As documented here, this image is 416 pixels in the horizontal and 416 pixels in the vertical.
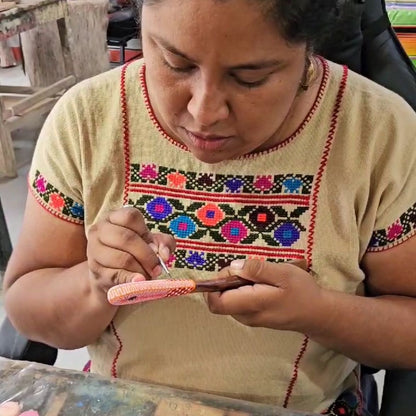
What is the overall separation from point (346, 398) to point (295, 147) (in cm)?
41

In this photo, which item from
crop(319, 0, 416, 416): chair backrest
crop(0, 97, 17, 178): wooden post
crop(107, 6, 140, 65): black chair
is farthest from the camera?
crop(107, 6, 140, 65): black chair

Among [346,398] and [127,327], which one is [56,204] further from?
[346,398]

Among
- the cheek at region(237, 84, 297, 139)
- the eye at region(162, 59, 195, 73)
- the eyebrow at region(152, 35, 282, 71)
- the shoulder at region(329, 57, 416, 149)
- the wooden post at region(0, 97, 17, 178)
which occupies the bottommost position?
the wooden post at region(0, 97, 17, 178)

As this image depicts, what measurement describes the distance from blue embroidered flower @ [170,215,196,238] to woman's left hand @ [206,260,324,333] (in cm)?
12

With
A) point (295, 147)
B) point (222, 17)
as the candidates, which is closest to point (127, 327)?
point (295, 147)

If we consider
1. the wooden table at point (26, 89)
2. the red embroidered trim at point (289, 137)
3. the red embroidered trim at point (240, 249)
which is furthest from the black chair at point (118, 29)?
the red embroidered trim at point (240, 249)

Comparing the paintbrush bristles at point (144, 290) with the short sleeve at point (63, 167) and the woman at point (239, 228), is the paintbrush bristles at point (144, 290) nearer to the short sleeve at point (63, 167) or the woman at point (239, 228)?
the woman at point (239, 228)

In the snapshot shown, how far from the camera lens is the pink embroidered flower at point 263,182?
0.79 metres

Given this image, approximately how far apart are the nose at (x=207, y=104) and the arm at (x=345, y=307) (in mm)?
171

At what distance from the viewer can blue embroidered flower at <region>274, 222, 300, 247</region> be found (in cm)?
79

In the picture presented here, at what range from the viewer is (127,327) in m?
0.83

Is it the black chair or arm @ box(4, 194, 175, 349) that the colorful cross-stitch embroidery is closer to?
arm @ box(4, 194, 175, 349)

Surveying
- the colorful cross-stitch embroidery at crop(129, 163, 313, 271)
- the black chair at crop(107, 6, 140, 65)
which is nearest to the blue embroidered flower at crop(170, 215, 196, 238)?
the colorful cross-stitch embroidery at crop(129, 163, 313, 271)

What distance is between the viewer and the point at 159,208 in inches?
31.8
